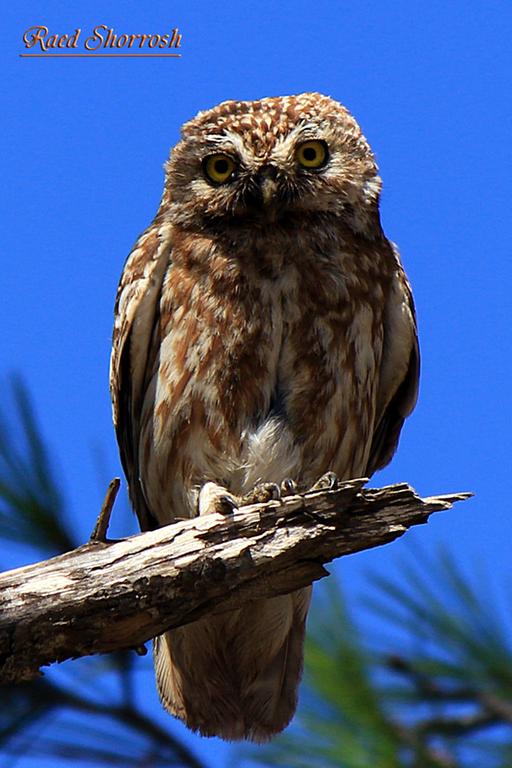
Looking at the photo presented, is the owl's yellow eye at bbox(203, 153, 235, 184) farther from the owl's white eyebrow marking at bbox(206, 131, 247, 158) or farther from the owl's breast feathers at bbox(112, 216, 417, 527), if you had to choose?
the owl's breast feathers at bbox(112, 216, 417, 527)

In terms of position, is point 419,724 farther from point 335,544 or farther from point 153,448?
point 153,448

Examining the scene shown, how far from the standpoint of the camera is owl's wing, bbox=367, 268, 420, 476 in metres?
5.49

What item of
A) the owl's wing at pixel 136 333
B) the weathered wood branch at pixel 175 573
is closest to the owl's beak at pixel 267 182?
the owl's wing at pixel 136 333

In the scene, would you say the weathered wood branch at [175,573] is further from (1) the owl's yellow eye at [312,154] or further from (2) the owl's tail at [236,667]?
(1) the owl's yellow eye at [312,154]

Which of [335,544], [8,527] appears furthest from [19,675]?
[335,544]

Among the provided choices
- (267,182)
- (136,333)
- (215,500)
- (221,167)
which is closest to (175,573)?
(215,500)

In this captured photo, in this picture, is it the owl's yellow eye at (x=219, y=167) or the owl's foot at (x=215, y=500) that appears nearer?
the owl's foot at (x=215, y=500)

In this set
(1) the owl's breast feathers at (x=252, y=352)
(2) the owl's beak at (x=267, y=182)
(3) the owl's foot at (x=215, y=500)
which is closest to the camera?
(3) the owl's foot at (x=215, y=500)

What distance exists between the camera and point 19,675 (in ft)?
12.6

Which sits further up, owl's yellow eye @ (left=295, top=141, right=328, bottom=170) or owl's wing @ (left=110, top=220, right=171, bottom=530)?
owl's yellow eye @ (left=295, top=141, right=328, bottom=170)

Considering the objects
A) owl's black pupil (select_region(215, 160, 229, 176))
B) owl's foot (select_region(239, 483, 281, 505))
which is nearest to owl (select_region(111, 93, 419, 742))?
owl's black pupil (select_region(215, 160, 229, 176))

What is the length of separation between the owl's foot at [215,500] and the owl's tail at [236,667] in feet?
2.14

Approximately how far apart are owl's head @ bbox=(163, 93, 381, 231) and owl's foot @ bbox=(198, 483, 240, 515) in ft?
3.64

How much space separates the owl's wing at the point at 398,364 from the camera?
5.49 meters
